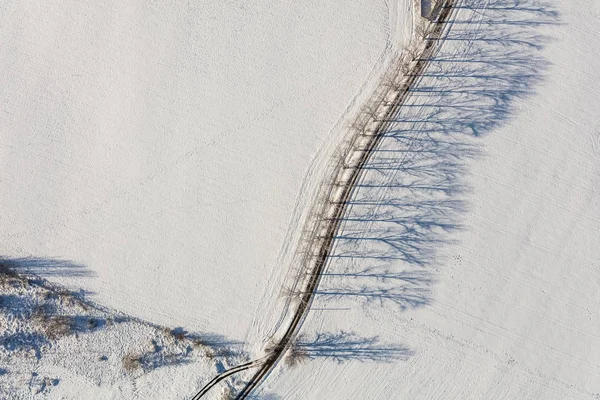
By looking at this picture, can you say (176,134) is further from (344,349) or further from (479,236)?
(479,236)

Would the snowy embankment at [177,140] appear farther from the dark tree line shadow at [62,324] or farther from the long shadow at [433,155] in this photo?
the long shadow at [433,155]

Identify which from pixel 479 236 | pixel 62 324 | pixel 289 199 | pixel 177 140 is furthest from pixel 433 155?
pixel 62 324

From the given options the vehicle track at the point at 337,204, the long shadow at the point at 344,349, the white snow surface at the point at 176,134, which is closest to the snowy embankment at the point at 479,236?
the long shadow at the point at 344,349

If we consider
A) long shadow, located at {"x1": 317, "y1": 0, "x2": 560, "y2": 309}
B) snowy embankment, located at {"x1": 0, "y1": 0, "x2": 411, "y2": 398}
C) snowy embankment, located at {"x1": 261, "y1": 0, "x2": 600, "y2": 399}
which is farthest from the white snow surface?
snowy embankment, located at {"x1": 261, "y1": 0, "x2": 600, "y2": 399}

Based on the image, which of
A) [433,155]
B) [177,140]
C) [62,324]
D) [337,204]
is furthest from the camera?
[177,140]

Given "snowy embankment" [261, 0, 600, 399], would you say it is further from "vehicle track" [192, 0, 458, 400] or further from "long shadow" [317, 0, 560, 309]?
"vehicle track" [192, 0, 458, 400]
